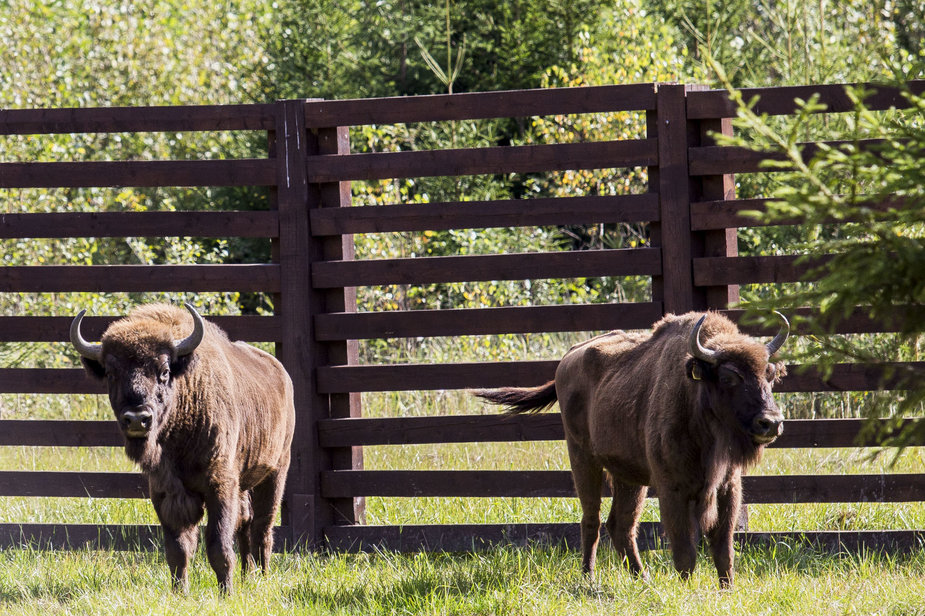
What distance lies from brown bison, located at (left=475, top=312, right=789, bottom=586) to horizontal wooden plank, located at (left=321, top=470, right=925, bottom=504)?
1.77ft

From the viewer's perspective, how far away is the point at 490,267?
662 centimetres

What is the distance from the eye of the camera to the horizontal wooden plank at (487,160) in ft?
21.3

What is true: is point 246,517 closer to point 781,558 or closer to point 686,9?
point 781,558

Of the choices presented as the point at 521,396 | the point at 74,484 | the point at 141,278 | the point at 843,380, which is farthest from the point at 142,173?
the point at 843,380

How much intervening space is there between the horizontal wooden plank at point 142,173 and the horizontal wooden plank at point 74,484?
1925 millimetres

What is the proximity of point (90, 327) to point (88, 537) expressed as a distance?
1391 millimetres

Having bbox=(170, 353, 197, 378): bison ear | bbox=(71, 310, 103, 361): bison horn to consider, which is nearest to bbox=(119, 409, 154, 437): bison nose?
bbox=(170, 353, 197, 378): bison ear

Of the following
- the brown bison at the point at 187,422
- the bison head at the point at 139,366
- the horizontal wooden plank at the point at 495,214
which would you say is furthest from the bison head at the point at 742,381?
the bison head at the point at 139,366

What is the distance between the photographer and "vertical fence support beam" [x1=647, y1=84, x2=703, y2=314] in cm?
641

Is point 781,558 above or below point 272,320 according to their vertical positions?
below

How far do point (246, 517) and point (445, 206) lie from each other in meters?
2.24

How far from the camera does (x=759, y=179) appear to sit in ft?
35.3

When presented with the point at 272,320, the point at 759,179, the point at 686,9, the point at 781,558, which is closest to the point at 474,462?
the point at 272,320

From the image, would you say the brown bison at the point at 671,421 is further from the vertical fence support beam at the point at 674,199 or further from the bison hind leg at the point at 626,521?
the vertical fence support beam at the point at 674,199
